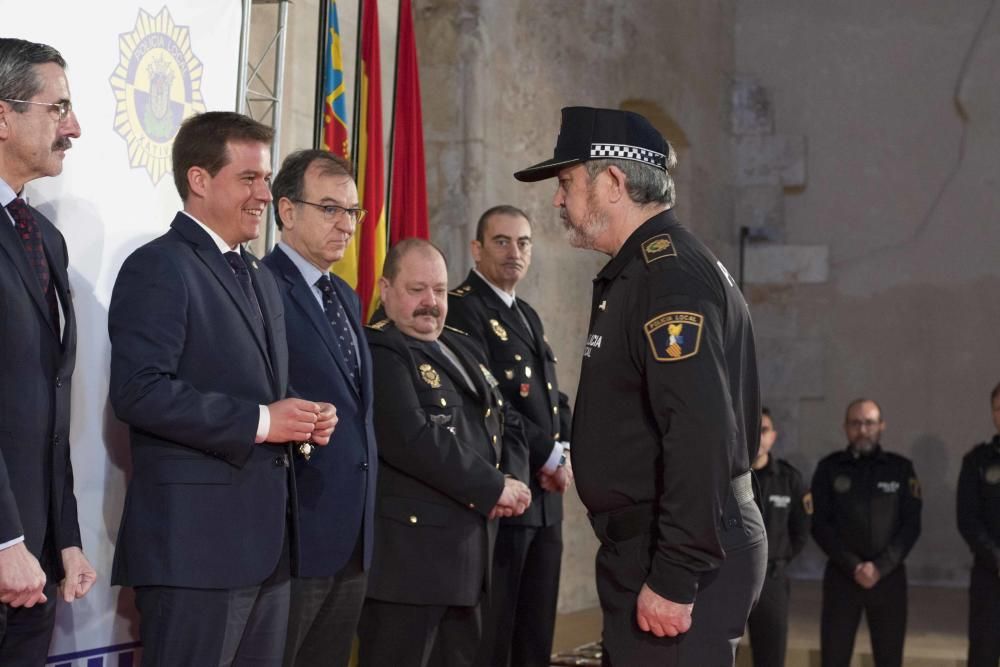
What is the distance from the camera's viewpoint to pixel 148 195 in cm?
324

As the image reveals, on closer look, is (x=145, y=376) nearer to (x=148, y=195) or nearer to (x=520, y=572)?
(x=148, y=195)

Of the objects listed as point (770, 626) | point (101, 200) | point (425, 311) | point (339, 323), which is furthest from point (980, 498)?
point (101, 200)

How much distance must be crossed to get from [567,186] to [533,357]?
2.06m

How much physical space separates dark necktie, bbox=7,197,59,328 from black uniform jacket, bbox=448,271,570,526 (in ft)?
6.76

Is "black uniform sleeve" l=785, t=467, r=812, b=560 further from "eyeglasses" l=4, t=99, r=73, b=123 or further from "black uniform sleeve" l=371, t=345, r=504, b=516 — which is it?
"eyeglasses" l=4, t=99, r=73, b=123

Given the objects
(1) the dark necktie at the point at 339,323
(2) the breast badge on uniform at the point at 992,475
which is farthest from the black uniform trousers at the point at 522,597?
(2) the breast badge on uniform at the point at 992,475

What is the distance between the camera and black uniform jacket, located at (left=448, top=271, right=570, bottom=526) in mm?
4504

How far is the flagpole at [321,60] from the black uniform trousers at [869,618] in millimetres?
3237

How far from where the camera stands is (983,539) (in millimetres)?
5688

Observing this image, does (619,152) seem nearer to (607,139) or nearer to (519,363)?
(607,139)

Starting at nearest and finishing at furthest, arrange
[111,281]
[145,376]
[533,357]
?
[145,376]
[111,281]
[533,357]

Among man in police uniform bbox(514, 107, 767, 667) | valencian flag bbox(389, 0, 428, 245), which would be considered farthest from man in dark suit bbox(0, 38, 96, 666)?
valencian flag bbox(389, 0, 428, 245)

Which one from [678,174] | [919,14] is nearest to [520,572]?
[678,174]

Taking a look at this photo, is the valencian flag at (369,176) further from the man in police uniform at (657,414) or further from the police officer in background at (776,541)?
the man in police uniform at (657,414)
